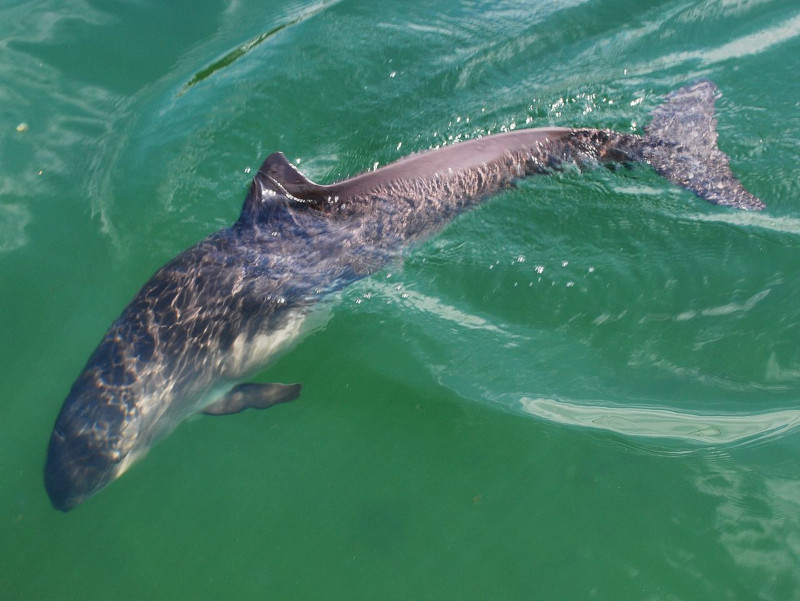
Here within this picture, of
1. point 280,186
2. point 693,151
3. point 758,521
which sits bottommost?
point 758,521

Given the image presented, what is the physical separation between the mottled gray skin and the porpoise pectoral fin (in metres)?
0.01

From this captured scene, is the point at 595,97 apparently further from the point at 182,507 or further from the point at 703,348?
the point at 182,507

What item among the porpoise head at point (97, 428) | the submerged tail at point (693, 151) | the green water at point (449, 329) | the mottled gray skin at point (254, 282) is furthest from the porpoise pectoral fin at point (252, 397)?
the submerged tail at point (693, 151)

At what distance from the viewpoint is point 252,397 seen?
587cm

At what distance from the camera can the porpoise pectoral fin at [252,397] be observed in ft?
19.1

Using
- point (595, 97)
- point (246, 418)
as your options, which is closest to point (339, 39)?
point (595, 97)

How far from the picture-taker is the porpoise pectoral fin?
581 centimetres

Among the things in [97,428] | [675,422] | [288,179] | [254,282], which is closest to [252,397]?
[254,282]

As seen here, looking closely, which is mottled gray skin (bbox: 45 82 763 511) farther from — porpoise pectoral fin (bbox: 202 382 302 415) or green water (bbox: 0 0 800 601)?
green water (bbox: 0 0 800 601)

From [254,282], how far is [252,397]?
3.16ft

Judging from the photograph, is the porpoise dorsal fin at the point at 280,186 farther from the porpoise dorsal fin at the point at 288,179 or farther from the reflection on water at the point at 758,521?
the reflection on water at the point at 758,521

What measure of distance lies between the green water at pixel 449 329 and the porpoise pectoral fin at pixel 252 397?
18cm

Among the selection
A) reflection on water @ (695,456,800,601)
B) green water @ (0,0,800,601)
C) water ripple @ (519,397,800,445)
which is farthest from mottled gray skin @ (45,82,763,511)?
reflection on water @ (695,456,800,601)

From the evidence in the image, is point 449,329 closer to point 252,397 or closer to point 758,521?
point 252,397
